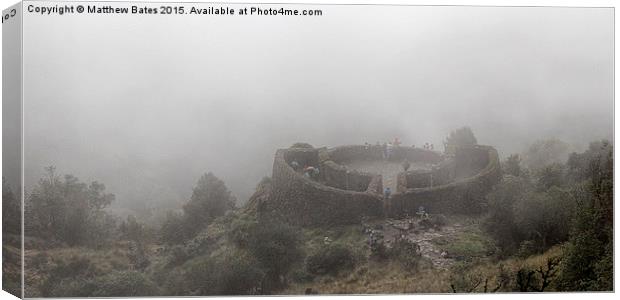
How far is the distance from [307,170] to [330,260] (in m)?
2.22

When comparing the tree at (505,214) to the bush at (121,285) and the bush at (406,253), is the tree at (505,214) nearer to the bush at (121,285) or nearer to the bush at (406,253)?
the bush at (406,253)

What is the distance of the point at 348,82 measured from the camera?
22.2 m

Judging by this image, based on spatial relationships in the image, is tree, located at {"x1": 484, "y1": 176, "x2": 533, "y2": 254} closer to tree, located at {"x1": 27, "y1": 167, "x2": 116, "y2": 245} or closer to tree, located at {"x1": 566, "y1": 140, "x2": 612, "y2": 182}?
tree, located at {"x1": 566, "y1": 140, "x2": 612, "y2": 182}

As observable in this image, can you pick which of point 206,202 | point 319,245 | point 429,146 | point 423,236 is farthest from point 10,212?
point 429,146

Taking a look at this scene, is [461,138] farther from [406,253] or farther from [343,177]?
[406,253]

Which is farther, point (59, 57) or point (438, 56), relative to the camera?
point (438, 56)

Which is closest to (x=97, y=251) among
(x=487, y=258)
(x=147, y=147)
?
(x=147, y=147)

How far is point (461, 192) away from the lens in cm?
2212

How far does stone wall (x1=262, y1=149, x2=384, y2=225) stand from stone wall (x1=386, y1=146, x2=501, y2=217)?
564 mm

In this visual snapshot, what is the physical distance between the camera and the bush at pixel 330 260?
21.5 m

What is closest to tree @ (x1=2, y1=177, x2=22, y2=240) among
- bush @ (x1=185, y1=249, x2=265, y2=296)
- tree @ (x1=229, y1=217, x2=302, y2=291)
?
bush @ (x1=185, y1=249, x2=265, y2=296)

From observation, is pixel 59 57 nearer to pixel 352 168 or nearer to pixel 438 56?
pixel 352 168

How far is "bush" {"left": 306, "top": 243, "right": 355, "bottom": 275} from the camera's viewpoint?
2145 cm

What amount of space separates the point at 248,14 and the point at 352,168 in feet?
14.2
